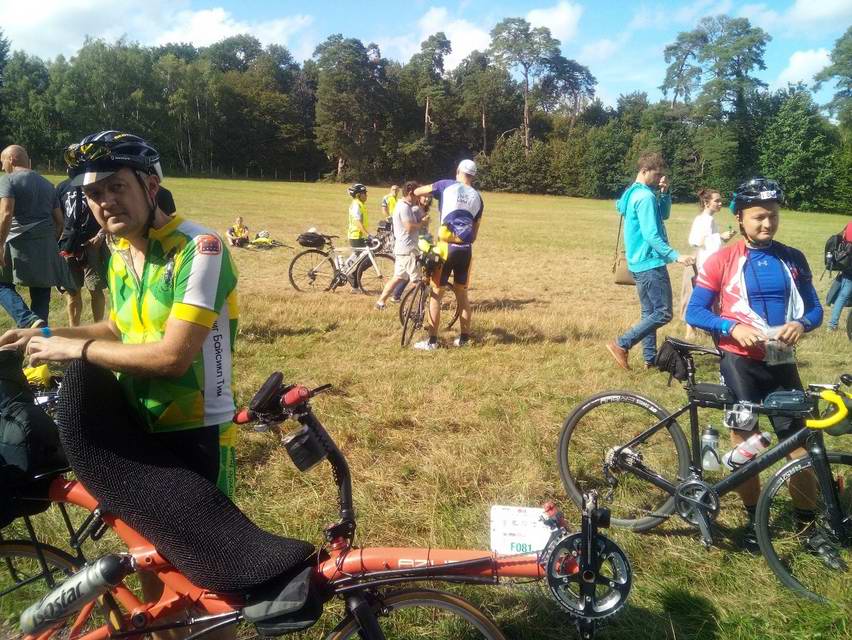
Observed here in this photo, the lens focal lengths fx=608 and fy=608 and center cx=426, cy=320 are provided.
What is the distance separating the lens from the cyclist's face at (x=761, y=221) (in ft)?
11.2

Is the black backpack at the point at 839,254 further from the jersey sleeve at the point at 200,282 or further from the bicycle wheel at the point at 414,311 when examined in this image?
the jersey sleeve at the point at 200,282

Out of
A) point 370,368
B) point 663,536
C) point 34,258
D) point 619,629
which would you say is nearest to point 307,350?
point 370,368

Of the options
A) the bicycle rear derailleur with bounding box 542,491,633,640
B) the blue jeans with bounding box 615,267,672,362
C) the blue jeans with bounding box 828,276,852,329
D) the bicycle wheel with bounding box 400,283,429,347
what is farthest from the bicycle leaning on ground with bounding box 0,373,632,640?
the blue jeans with bounding box 828,276,852,329

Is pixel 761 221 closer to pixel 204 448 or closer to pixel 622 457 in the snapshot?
→ pixel 622 457

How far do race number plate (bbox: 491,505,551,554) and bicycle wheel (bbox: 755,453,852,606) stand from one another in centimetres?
166

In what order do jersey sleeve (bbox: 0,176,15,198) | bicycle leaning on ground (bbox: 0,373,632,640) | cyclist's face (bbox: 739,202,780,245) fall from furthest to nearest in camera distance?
1. jersey sleeve (bbox: 0,176,15,198)
2. cyclist's face (bbox: 739,202,780,245)
3. bicycle leaning on ground (bbox: 0,373,632,640)

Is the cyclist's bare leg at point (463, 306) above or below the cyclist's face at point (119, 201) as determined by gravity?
below

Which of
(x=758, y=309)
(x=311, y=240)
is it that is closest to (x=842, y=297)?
(x=758, y=309)

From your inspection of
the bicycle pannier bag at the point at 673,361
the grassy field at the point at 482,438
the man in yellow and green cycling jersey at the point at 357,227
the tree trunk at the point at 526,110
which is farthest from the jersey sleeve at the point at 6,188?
the tree trunk at the point at 526,110

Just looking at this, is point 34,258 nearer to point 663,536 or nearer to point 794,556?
point 663,536

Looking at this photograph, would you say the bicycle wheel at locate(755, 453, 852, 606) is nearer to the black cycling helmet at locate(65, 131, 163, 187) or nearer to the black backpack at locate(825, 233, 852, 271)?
the black cycling helmet at locate(65, 131, 163, 187)

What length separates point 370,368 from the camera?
6.61m

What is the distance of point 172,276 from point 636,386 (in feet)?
17.2

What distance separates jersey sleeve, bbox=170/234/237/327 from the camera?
1.97 metres
